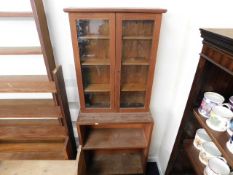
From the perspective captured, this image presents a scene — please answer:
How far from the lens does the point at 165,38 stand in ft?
4.22

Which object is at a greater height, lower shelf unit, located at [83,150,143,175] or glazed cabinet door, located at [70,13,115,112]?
glazed cabinet door, located at [70,13,115,112]

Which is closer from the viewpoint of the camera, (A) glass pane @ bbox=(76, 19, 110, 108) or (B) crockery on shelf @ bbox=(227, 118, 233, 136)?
(B) crockery on shelf @ bbox=(227, 118, 233, 136)

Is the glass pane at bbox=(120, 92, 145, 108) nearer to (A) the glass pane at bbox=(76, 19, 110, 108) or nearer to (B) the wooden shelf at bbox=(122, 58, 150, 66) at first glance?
(A) the glass pane at bbox=(76, 19, 110, 108)

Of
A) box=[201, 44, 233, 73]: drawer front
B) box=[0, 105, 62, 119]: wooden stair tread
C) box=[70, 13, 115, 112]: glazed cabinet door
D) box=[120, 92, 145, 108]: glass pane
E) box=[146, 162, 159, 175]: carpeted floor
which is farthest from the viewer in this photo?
box=[146, 162, 159, 175]: carpeted floor

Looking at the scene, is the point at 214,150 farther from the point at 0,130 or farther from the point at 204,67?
the point at 0,130

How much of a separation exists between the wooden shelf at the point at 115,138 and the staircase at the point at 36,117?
21cm

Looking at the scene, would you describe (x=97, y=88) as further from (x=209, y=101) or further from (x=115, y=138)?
(x=209, y=101)

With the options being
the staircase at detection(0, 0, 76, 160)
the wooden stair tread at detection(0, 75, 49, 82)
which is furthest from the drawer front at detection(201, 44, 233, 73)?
the wooden stair tread at detection(0, 75, 49, 82)

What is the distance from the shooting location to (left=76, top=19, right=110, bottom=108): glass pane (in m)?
1.13

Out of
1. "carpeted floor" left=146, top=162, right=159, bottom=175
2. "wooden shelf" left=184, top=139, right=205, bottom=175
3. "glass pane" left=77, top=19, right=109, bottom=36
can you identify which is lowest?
"carpeted floor" left=146, top=162, right=159, bottom=175

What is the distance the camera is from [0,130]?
148 cm

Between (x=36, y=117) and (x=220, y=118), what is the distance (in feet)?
4.14

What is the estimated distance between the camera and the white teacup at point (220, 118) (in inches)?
32.8

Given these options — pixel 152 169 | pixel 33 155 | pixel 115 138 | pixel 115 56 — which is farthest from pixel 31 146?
pixel 152 169
